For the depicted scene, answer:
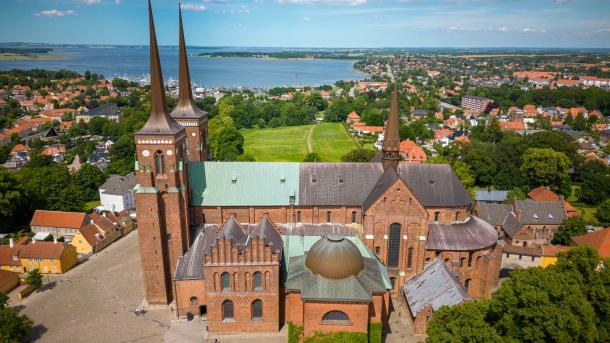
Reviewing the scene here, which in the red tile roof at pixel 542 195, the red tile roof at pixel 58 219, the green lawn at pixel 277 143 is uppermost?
the red tile roof at pixel 58 219

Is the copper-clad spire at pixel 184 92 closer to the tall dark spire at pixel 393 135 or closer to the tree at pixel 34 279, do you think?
the tall dark spire at pixel 393 135

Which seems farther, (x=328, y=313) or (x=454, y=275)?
(x=454, y=275)

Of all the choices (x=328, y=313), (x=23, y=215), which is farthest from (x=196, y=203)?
(x=23, y=215)

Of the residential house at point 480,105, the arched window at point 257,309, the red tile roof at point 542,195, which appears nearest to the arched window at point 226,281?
the arched window at point 257,309

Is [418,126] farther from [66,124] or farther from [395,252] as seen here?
[66,124]

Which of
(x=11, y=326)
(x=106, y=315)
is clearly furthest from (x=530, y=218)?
(x=11, y=326)

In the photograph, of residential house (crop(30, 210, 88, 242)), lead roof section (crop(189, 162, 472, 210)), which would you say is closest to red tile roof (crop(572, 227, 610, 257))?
lead roof section (crop(189, 162, 472, 210))
